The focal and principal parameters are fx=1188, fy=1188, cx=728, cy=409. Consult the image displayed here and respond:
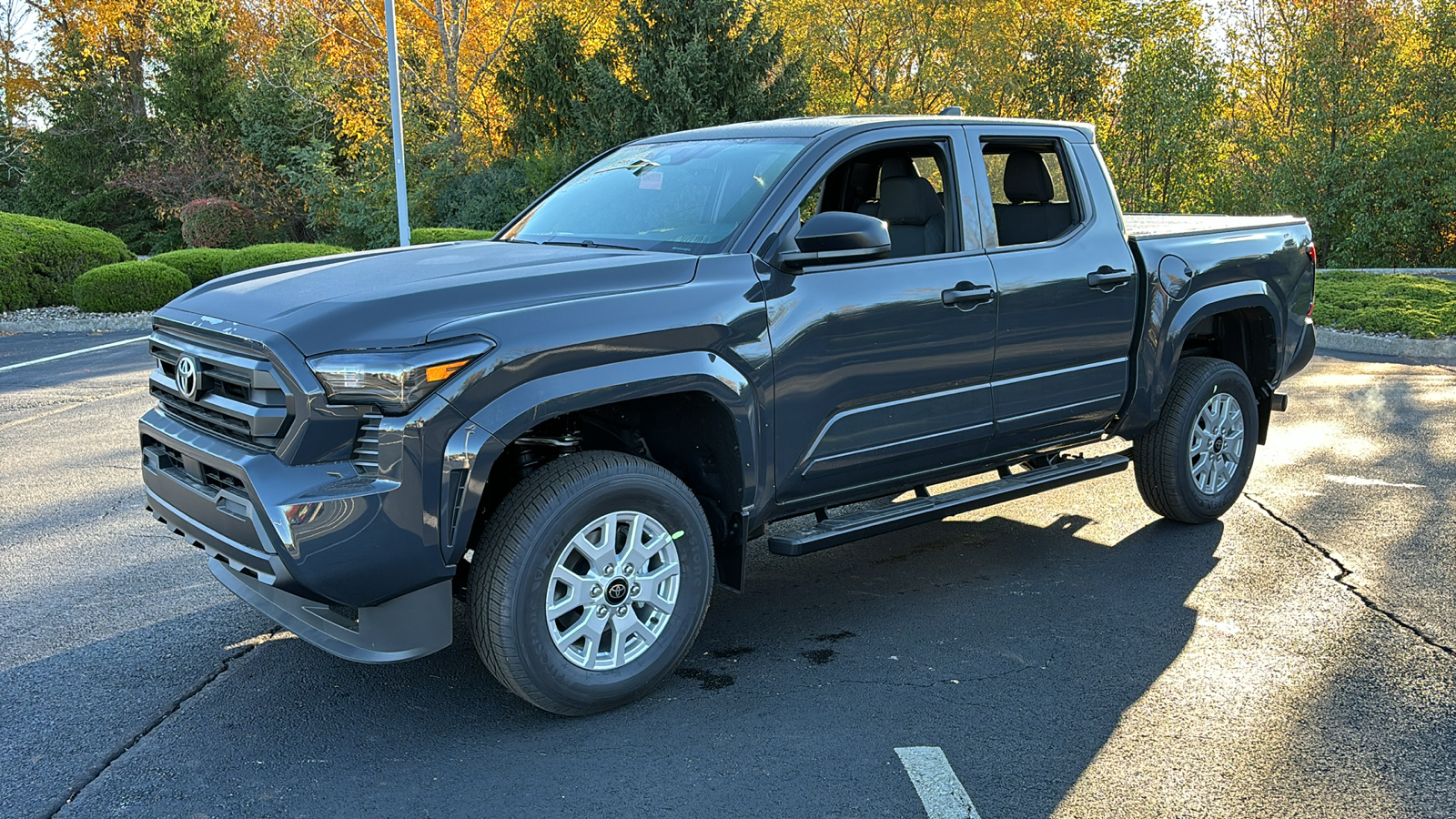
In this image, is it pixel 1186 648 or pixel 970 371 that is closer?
pixel 1186 648

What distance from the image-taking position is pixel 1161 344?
5.69 m

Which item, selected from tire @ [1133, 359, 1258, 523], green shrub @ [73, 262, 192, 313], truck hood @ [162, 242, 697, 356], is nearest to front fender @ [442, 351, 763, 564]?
truck hood @ [162, 242, 697, 356]

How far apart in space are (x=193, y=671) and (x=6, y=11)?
138 feet

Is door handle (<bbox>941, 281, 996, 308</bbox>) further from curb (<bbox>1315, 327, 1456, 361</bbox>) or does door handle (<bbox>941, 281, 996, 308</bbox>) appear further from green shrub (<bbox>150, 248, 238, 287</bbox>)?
green shrub (<bbox>150, 248, 238, 287</bbox>)

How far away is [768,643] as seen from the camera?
470cm

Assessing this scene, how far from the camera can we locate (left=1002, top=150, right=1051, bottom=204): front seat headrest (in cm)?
584

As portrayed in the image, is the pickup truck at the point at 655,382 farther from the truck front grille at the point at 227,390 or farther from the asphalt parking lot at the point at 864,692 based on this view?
the asphalt parking lot at the point at 864,692

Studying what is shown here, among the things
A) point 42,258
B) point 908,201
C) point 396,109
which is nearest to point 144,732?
point 908,201

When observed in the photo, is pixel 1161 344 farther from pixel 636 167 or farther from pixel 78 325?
pixel 78 325

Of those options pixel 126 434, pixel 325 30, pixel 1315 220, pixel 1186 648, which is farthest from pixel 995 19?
pixel 1186 648

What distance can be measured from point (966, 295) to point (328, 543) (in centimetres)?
269

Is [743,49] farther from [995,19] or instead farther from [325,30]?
[325,30]

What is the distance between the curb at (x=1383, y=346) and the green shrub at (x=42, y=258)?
55.6ft

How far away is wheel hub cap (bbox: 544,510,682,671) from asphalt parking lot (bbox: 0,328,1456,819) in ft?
0.84
